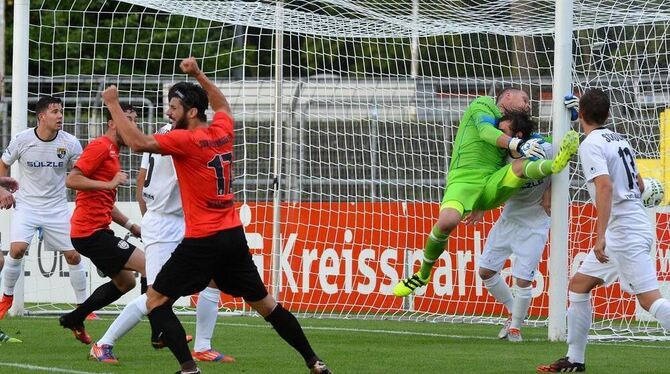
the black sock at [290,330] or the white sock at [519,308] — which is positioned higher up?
the black sock at [290,330]

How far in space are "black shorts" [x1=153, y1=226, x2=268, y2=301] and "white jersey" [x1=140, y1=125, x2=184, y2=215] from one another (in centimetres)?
147

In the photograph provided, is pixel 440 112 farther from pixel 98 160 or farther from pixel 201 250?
pixel 201 250

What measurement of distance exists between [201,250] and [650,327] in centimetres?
709

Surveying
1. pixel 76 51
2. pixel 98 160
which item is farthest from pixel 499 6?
pixel 76 51

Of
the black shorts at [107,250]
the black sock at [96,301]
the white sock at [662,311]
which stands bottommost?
the black sock at [96,301]

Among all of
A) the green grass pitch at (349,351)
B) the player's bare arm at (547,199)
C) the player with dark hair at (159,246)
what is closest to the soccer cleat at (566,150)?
the player's bare arm at (547,199)

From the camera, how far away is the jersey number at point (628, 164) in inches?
340

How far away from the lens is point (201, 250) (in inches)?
302

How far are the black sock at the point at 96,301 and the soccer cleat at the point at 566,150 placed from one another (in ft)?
12.7

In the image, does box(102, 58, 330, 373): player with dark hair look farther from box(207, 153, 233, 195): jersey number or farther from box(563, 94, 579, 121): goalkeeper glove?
box(563, 94, 579, 121): goalkeeper glove

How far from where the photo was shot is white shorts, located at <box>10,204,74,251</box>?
1285 cm

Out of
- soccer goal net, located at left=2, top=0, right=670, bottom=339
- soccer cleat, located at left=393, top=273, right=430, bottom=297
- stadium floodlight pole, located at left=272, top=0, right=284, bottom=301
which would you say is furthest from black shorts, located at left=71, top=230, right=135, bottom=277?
stadium floodlight pole, located at left=272, top=0, right=284, bottom=301

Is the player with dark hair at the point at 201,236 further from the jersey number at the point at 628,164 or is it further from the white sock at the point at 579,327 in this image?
the jersey number at the point at 628,164

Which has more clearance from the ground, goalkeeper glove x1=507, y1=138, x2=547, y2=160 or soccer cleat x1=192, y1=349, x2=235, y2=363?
goalkeeper glove x1=507, y1=138, x2=547, y2=160
